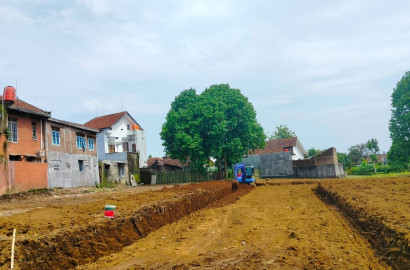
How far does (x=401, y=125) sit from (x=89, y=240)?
40105 mm

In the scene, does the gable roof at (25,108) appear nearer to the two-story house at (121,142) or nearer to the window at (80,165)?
the window at (80,165)

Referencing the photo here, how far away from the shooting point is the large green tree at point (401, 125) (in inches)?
1528

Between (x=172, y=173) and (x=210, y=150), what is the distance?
6.60 metres

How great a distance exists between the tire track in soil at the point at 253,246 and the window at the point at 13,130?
52.0 ft

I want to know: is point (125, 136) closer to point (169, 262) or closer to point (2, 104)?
point (2, 104)

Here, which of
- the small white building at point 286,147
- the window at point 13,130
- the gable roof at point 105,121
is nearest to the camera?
the window at point 13,130

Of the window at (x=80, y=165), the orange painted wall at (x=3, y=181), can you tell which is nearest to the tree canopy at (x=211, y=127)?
the window at (x=80, y=165)

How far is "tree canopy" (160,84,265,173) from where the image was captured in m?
36.9

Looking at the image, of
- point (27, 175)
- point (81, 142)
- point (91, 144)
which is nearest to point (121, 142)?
point (91, 144)

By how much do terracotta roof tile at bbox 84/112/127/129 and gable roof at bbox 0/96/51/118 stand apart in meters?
18.6

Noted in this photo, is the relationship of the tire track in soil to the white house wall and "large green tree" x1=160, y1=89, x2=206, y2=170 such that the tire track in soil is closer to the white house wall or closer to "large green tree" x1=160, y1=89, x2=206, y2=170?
"large green tree" x1=160, y1=89, x2=206, y2=170

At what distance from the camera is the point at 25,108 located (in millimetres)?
23375

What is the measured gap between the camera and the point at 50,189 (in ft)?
81.0

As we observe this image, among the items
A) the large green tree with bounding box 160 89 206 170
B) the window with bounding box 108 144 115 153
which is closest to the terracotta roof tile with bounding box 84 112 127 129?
the window with bounding box 108 144 115 153
